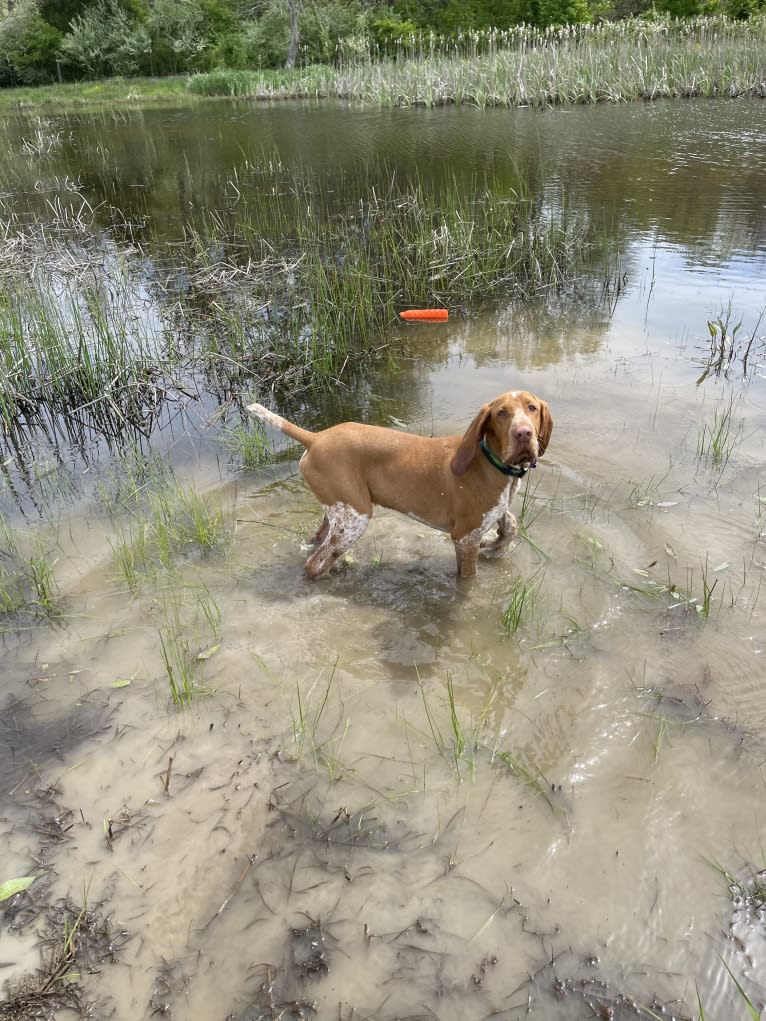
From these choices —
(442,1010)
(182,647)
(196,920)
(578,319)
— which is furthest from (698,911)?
(578,319)

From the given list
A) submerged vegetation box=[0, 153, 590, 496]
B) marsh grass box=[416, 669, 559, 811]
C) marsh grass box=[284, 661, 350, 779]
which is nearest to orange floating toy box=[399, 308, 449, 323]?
submerged vegetation box=[0, 153, 590, 496]

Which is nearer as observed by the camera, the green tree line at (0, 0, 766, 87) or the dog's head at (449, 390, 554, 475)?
the dog's head at (449, 390, 554, 475)

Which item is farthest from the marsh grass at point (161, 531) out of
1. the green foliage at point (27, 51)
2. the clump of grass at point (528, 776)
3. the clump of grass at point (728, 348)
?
the green foliage at point (27, 51)

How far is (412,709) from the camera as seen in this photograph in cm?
368

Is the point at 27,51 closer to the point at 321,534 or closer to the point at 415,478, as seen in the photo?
the point at 321,534

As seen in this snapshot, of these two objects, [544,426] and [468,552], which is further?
[468,552]

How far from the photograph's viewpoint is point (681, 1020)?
7.54 ft

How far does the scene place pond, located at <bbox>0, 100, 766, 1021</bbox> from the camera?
2.54 meters

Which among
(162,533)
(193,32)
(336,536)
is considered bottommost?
(162,533)

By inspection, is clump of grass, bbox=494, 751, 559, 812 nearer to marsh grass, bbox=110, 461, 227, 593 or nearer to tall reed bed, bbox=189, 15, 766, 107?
marsh grass, bbox=110, 461, 227, 593

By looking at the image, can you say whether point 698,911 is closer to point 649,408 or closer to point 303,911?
point 303,911

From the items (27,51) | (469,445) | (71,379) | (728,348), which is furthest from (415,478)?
(27,51)

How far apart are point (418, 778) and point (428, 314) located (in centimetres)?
644

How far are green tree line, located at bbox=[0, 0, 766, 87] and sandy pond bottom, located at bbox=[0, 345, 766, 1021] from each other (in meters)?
45.0
